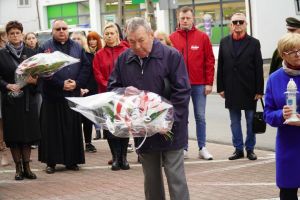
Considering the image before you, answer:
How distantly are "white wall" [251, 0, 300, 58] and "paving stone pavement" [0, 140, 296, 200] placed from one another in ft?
68.8

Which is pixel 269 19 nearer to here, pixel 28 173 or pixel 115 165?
pixel 115 165

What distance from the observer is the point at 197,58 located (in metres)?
10.0

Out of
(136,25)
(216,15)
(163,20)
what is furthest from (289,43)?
(163,20)

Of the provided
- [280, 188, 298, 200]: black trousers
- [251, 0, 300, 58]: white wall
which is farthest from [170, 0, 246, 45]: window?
[280, 188, 298, 200]: black trousers

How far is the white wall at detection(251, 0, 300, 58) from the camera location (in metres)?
30.9

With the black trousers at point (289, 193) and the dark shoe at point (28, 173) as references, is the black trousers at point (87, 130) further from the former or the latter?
the black trousers at point (289, 193)

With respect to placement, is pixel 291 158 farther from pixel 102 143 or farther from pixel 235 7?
pixel 235 7

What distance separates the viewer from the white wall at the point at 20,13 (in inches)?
2037

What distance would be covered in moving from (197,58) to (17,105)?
271 centimetres

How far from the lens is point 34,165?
1034 cm

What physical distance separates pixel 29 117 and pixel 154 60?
359 centimetres

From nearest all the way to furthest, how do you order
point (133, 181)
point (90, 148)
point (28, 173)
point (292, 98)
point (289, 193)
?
point (292, 98), point (289, 193), point (133, 181), point (28, 173), point (90, 148)

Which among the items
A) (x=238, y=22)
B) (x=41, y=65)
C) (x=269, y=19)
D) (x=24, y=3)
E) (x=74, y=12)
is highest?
(x=24, y=3)

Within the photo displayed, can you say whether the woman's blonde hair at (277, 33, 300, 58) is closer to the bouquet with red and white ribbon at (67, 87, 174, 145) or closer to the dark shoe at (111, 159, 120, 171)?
the bouquet with red and white ribbon at (67, 87, 174, 145)
